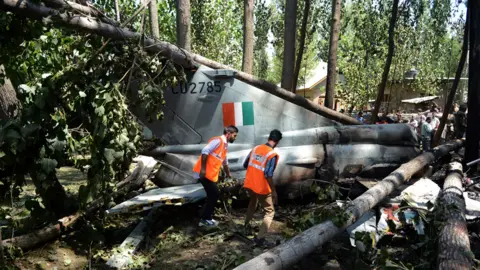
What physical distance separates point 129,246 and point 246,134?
264cm

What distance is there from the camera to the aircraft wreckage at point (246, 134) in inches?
249

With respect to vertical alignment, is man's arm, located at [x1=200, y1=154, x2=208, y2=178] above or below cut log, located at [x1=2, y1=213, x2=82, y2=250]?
above

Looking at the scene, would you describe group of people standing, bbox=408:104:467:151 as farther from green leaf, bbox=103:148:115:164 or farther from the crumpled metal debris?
green leaf, bbox=103:148:115:164

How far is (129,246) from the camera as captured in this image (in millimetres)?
4848

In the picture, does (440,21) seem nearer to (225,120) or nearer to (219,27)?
(219,27)

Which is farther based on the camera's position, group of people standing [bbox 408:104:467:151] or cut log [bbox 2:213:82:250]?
group of people standing [bbox 408:104:467:151]

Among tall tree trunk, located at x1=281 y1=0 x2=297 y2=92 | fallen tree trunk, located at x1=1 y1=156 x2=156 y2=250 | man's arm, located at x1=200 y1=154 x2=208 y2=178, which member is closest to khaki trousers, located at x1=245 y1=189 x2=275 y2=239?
man's arm, located at x1=200 y1=154 x2=208 y2=178

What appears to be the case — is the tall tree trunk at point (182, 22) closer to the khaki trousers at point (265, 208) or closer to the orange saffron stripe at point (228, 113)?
the orange saffron stripe at point (228, 113)

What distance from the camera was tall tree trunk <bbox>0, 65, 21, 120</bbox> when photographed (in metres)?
5.61

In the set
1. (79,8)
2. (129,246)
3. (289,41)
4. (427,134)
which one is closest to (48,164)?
(129,246)

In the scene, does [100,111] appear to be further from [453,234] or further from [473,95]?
[473,95]

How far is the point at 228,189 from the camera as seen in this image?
242 inches

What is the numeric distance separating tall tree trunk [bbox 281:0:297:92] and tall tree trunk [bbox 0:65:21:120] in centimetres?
640

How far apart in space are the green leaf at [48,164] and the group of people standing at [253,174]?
1939mm
